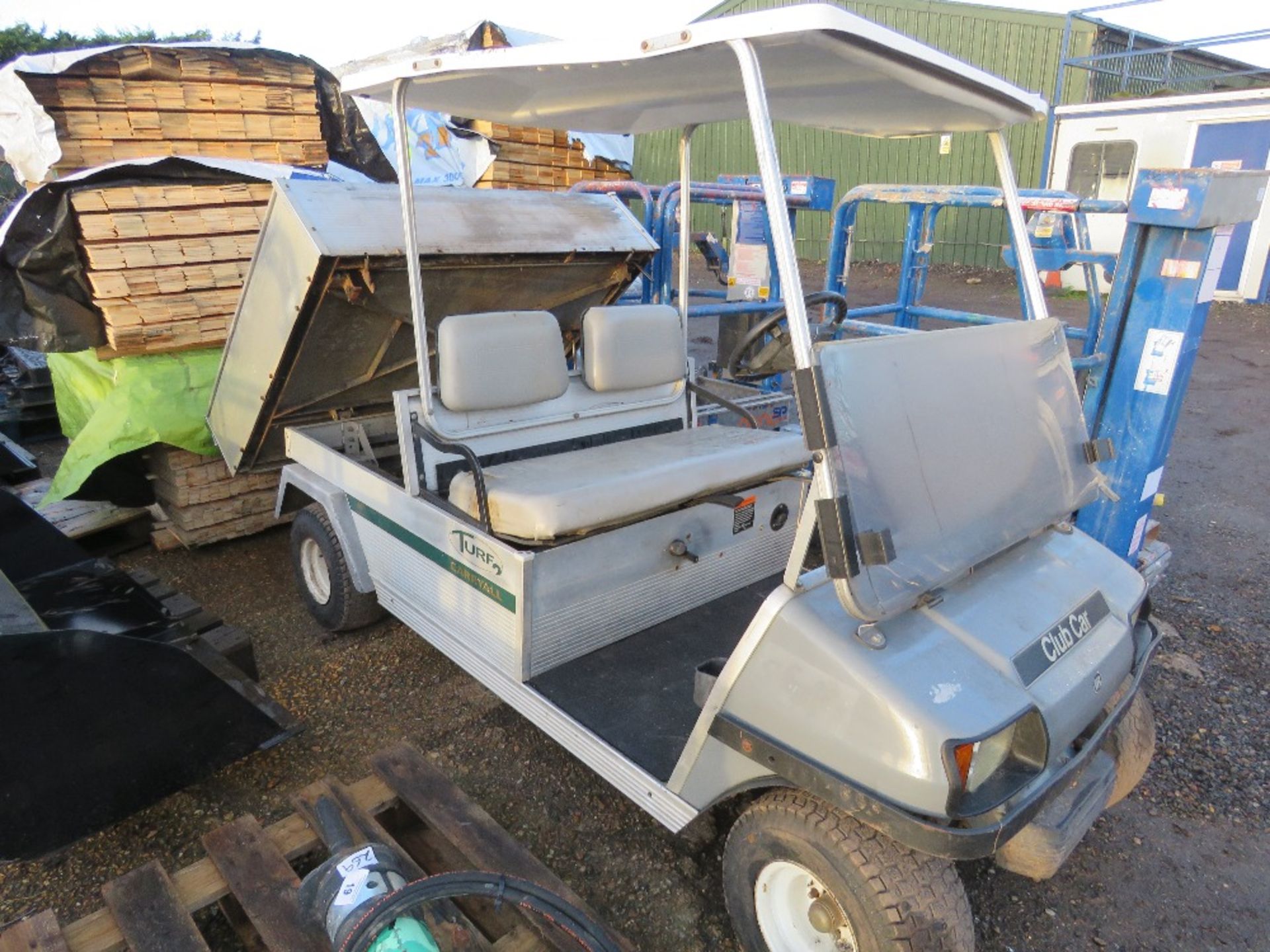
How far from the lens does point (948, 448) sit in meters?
2.02

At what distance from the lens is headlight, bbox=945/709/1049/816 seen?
1.64 m

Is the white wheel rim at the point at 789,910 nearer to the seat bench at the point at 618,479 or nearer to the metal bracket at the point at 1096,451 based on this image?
the seat bench at the point at 618,479

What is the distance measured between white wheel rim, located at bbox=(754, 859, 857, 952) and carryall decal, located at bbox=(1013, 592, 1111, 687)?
2.27ft

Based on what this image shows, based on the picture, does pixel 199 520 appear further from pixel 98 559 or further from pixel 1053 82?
pixel 1053 82

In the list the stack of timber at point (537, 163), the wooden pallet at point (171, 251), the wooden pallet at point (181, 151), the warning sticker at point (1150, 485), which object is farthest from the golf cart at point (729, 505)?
the stack of timber at point (537, 163)

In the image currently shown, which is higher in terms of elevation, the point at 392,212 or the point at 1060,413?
the point at 392,212

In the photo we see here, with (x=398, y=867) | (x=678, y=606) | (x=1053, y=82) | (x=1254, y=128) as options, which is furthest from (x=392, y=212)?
(x=1053, y=82)

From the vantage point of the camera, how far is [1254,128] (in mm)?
10789

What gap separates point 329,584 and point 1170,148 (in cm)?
1275

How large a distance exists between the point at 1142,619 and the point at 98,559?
13.1 ft

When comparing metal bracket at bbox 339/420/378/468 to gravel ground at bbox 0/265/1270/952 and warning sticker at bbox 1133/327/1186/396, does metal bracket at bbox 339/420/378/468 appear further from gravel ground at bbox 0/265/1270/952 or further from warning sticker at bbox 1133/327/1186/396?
warning sticker at bbox 1133/327/1186/396

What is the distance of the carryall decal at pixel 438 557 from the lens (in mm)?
2598

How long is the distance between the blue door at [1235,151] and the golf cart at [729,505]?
35.9ft

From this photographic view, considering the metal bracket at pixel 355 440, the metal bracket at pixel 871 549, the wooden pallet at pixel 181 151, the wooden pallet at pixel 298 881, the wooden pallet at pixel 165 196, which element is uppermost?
the wooden pallet at pixel 181 151
